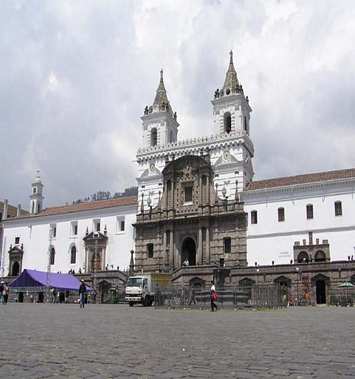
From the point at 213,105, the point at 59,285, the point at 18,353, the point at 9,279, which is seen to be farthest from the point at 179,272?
the point at 18,353

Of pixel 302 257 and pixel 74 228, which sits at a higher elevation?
pixel 74 228

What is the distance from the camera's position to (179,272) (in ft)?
169

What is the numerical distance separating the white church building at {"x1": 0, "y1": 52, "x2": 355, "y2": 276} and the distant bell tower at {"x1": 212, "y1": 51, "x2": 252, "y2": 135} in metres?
0.12

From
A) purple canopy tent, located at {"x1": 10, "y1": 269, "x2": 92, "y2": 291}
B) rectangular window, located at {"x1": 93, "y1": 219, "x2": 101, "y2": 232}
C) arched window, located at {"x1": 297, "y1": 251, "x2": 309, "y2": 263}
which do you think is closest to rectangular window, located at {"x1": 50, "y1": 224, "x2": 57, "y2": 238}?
rectangular window, located at {"x1": 93, "y1": 219, "x2": 101, "y2": 232}

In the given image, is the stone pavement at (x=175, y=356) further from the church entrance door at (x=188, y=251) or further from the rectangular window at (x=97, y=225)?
the rectangular window at (x=97, y=225)

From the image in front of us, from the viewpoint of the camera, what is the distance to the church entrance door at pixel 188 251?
5738cm

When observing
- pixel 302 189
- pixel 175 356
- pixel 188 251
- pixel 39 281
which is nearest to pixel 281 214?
pixel 302 189

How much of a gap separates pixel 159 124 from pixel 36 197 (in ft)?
76.6

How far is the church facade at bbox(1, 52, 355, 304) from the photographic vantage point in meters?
49.7

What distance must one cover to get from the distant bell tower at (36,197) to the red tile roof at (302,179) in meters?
34.0

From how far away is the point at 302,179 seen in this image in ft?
175

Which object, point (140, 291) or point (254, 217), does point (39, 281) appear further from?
point (254, 217)

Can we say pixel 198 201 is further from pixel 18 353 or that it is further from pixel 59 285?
pixel 18 353

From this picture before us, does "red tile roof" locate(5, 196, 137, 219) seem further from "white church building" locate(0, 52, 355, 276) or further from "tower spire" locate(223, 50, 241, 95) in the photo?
"tower spire" locate(223, 50, 241, 95)
